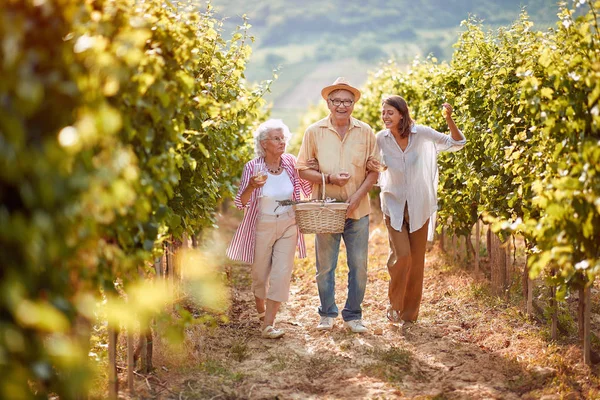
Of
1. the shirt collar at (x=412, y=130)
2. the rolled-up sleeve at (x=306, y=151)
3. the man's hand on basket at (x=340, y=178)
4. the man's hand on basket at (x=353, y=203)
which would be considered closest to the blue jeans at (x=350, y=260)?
the man's hand on basket at (x=353, y=203)

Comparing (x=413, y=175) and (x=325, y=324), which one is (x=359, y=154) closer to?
(x=413, y=175)

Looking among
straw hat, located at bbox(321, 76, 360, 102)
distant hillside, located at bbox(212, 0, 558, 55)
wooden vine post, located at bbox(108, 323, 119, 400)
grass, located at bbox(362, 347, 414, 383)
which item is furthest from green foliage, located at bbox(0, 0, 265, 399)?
distant hillside, located at bbox(212, 0, 558, 55)

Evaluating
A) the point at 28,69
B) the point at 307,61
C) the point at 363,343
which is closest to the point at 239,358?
the point at 363,343

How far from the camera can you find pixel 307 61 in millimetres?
77375

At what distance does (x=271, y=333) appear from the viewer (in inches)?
236

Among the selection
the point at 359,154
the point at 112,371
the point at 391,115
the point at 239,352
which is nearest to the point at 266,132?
the point at 359,154

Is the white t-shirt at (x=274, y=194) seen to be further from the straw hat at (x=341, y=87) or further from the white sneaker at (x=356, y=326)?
the white sneaker at (x=356, y=326)

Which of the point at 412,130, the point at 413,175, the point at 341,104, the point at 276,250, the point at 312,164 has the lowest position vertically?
the point at 276,250

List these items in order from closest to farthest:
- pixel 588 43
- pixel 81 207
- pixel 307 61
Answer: pixel 81 207
pixel 588 43
pixel 307 61

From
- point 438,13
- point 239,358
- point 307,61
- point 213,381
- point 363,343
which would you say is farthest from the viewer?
point 438,13

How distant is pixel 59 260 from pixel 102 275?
0.57 m

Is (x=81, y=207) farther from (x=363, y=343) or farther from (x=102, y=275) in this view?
(x=363, y=343)

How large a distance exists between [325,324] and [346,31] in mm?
87128

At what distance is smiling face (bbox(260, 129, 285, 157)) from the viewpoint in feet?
19.4
